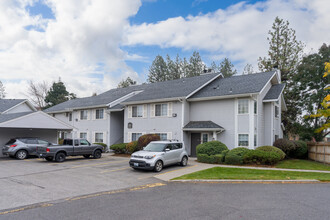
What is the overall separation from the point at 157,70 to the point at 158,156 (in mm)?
39190

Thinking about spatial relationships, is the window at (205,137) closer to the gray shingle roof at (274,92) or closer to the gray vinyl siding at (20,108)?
the gray shingle roof at (274,92)

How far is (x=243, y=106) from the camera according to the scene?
63.5ft

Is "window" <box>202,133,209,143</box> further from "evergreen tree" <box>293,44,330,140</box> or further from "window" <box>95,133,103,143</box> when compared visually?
"evergreen tree" <box>293,44,330,140</box>

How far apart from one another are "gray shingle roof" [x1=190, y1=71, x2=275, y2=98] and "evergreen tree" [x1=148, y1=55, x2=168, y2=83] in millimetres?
27509

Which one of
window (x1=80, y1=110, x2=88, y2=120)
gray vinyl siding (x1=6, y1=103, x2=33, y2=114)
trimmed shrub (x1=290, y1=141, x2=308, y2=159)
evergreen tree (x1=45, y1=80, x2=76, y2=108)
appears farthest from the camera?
evergreen tree (x1=45, y1=80, x2=76, y2=108)

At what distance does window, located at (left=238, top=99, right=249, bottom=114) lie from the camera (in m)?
Answer: 19.2

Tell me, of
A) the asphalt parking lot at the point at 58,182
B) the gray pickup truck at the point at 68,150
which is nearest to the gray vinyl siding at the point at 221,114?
the asphalt parking lot at the point at 58,182

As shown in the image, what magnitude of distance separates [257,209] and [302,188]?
4180 mm

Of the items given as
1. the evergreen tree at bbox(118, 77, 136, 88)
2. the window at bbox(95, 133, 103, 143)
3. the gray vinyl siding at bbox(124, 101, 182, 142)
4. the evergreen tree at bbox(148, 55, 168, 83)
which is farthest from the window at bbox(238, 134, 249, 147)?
the evergreen tree at bbox(118, 77, 136, 88)

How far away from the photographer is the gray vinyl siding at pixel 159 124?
21.6 metres

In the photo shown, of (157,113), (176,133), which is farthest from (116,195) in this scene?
(157,113)

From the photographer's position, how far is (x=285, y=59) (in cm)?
3372

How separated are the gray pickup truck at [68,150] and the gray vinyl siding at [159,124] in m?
5.23

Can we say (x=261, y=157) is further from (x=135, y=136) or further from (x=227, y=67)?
(x=227, y=67)
